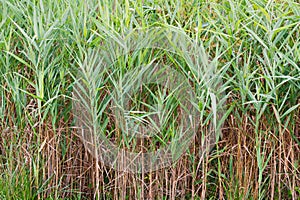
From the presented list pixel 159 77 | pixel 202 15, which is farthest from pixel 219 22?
pixel 159 77

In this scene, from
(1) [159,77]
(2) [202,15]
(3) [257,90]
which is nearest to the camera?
(3) [257,90]

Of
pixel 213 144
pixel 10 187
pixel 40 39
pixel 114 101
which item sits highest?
pixel 40 39

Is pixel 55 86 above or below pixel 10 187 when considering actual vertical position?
above

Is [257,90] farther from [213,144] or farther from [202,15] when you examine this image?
[202,15]

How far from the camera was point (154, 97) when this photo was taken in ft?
10.2

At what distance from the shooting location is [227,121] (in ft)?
11.1

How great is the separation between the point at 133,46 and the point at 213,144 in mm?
809

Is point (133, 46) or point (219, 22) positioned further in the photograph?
point (219, 22)

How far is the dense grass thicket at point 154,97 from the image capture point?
10.3 ft

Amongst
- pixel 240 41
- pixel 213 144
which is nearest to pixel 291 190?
pixel 213 144

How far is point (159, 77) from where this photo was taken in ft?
10.6

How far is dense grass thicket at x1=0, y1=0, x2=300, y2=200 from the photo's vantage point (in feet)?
10.3

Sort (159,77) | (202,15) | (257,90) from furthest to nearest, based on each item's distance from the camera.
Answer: (202,15)
(159,77)
(257,90)

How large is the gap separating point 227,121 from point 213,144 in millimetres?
242
